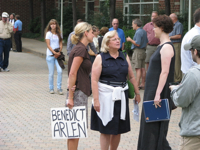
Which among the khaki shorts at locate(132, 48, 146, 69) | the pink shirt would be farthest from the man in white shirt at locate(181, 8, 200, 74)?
the khaki shorts at locate(132, 48, 146, 69)

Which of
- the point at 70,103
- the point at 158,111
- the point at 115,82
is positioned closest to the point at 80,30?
the point at 115,82

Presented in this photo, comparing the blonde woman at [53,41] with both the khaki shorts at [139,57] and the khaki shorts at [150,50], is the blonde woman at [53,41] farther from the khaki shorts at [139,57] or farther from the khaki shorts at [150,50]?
the khaki shorts at [150,50]

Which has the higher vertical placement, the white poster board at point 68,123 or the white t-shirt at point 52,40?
the white t-shirt at point 52,40

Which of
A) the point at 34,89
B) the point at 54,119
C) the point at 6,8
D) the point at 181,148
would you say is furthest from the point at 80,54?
the point at 6,8

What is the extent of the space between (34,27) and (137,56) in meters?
24.3

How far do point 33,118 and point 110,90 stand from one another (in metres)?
3.15

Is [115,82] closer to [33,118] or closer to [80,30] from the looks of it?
[80,30]

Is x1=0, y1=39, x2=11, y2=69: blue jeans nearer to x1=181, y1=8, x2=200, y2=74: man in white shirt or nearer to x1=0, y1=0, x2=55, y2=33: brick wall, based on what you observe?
x1=181, y1=8, x2=200, y2=74: man in white shirt

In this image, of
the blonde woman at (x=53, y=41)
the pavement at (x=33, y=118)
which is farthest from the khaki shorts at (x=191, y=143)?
the blonde woman at (x=53, y=41)

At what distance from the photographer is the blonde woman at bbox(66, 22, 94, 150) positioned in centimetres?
471

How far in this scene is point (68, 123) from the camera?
4629mm

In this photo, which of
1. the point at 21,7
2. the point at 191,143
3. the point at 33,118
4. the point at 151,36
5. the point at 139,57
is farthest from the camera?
the point at 21,7

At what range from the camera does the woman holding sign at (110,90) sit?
4.63 m

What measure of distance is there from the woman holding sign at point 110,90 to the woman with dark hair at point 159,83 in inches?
11.5
